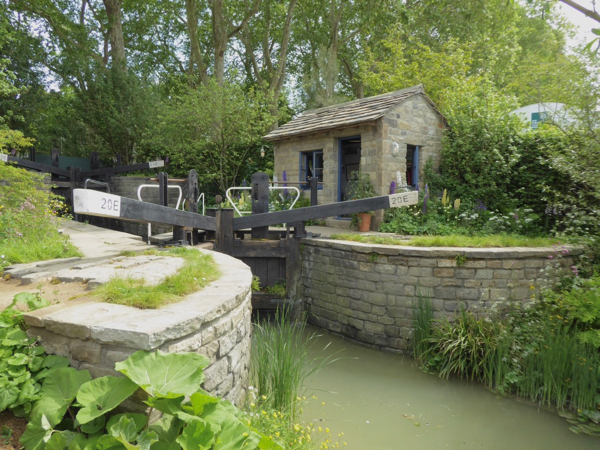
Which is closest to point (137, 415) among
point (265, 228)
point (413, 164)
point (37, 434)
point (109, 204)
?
point (37, 434)

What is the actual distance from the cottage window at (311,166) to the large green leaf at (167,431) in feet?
29.0

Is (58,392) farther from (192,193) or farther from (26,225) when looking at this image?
(192,193)

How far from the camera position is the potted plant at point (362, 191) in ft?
28.4

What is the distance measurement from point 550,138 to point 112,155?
595 inches

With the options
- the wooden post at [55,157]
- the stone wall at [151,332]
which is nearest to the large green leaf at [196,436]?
the stone wall at [151,332]

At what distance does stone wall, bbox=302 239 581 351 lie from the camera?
5629 mm

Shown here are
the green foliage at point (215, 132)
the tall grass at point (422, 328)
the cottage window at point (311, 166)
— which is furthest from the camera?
the green foliage at point (215, 132)

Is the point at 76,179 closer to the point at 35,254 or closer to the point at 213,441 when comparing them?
the point at 35,254

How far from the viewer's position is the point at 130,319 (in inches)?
86.5

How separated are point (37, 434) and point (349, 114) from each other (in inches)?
348

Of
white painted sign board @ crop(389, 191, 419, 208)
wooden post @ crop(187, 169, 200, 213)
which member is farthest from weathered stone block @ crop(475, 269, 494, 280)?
wooden post @ crop(187, 169, 200, 213)

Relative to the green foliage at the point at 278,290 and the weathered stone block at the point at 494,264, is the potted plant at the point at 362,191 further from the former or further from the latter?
the weathered stone block at the point at 494,264

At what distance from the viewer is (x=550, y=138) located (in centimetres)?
845

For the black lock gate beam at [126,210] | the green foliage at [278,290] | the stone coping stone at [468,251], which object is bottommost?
the green foliage at [278,290]
